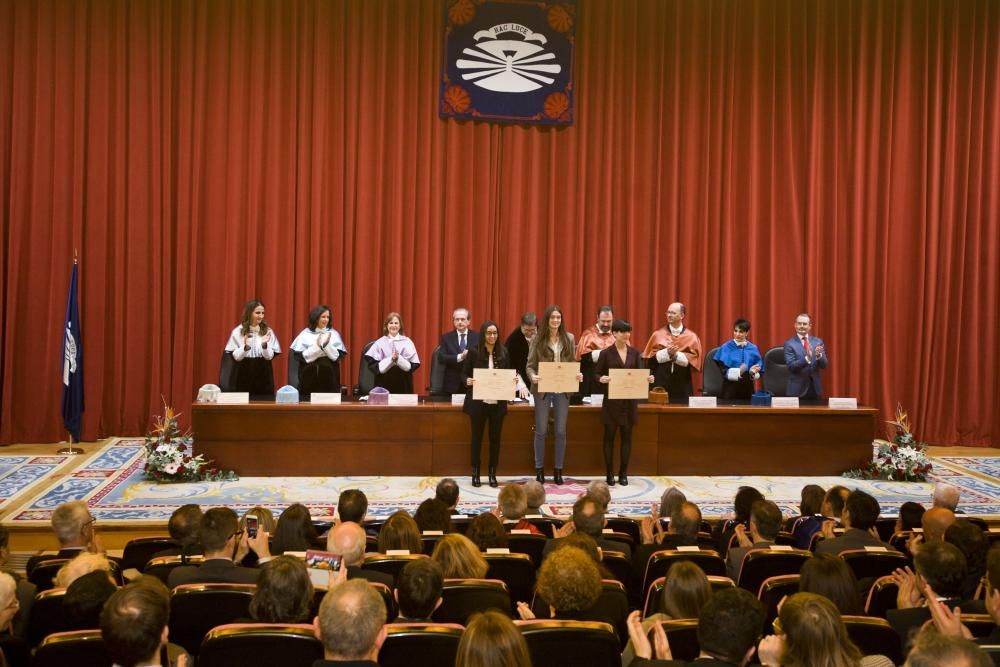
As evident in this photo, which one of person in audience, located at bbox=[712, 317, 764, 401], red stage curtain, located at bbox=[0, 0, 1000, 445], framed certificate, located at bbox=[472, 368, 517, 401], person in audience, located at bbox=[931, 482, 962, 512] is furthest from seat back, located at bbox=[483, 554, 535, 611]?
red stage curtain, located at bbox=[0, 0, 1000, 445]

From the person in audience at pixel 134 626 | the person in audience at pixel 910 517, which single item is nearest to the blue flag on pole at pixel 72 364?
the person in audience at pixel 134 626

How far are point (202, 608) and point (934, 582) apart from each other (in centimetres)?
262

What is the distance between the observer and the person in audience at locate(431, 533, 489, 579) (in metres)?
3.30

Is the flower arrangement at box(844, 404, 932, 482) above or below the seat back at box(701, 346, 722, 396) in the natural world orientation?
below

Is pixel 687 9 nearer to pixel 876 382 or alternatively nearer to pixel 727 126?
pixel 727 126

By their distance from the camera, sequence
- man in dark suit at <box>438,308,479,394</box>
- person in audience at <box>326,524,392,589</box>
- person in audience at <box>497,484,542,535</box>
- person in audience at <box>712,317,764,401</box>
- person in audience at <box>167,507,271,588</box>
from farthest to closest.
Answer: person in audience at <box>712,317,764,401</box>
man in dark suit at <box>438,308,479,394</box>
person in audience at <box>497,484,542,535</box>
person in audience at <box>326,524,392,589</box>
person in audience at <box>167,507,271,588</box>

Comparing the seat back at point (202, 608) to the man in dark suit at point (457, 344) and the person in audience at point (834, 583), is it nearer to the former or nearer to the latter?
the person in audience at point (834, 583)

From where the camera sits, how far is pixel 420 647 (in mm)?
2604

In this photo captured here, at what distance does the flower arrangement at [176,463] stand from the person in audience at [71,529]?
10.7 feet

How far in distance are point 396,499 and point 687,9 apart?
7149mm

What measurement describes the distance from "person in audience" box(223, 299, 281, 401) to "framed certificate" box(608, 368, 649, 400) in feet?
9.72

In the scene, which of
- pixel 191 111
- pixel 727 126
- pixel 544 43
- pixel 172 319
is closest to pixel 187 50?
pixel 191 111

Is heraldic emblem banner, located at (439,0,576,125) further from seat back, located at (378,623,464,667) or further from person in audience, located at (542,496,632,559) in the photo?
A: seat back, located at (378,623,464,667)

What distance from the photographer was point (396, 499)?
6738 mm
